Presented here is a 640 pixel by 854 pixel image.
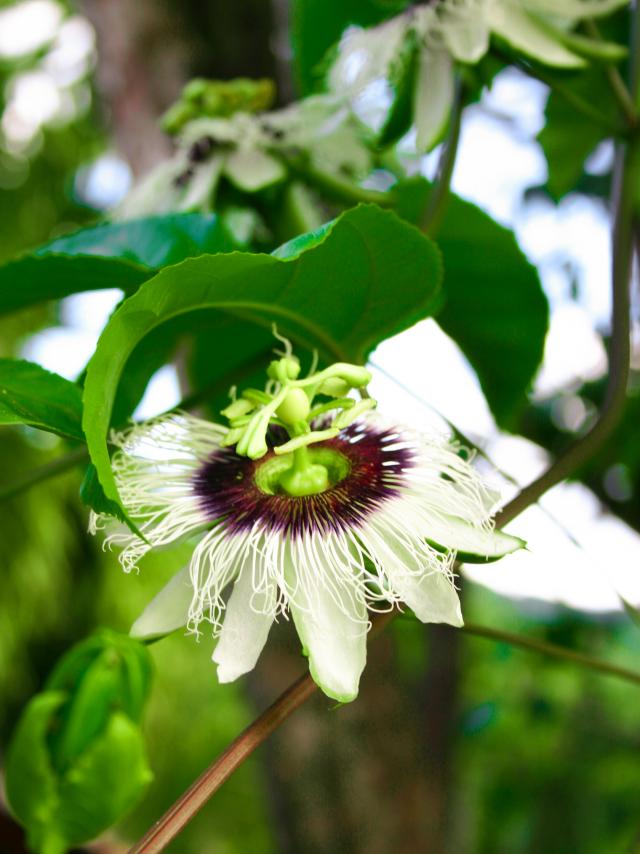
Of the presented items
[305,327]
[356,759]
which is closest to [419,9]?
[305,327]

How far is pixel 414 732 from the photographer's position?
1.28 metres

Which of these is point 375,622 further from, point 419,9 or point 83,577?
point 83,577

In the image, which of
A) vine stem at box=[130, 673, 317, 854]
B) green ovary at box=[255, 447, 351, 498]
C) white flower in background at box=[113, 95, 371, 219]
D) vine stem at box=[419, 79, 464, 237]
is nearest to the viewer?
vine stem at box=[130, 673, 317, 854]

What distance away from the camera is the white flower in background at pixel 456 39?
24.1 inches

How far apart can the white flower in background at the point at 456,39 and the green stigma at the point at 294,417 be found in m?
0.27

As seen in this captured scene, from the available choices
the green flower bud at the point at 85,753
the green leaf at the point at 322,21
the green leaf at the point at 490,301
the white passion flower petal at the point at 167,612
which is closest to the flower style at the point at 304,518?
the white passion flower petal at the point at 167,612

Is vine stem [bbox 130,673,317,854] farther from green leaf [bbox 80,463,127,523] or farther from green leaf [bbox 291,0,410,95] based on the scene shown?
green leaf [bbox 291,0,410,95]

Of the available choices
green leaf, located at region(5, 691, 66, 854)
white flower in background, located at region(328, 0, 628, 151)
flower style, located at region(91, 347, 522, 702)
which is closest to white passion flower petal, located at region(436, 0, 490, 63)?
white flower in background, located at region(328, 0, 628, 151)

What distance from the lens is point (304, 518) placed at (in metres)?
0.46

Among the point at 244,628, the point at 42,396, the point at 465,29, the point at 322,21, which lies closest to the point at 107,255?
the point at 42,396

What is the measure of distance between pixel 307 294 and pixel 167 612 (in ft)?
0.56

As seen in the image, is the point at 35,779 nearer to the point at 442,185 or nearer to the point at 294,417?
the point at 294,417

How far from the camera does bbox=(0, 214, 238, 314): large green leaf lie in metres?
0.46

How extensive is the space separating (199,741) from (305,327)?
376 centimetres
